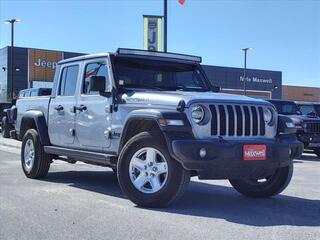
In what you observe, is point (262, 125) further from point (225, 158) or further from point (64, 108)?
point (64, 108)

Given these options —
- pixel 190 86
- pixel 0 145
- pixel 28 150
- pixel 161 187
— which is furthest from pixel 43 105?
pixel 0 145

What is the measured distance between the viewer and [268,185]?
839 cm

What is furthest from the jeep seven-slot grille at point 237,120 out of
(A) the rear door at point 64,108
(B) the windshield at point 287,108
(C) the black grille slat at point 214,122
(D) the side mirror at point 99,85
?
(B) the windshield at point 287,108

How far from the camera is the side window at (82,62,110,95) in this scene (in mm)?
8656

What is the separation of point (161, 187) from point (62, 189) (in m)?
2.52

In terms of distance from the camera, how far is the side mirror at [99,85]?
327 inches

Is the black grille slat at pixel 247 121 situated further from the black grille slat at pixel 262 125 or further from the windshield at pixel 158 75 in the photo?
the windshield at pixel 158 75

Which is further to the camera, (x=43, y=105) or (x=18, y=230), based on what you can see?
(x=43, y=105)

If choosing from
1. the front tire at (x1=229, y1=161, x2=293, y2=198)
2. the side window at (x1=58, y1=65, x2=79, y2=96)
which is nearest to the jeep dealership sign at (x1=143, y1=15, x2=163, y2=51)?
the side window at (x1=58, y1=65, x2=79, y2=96)

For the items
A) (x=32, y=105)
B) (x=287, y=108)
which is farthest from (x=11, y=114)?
(x=287, y=108)

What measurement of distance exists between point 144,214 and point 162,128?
1108 mm

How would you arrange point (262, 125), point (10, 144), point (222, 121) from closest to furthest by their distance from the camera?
point (222, 121) < point (262, 125) < point (10, 144)

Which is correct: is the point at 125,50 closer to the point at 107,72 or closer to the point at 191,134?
the point at 107,72

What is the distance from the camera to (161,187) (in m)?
7.20
